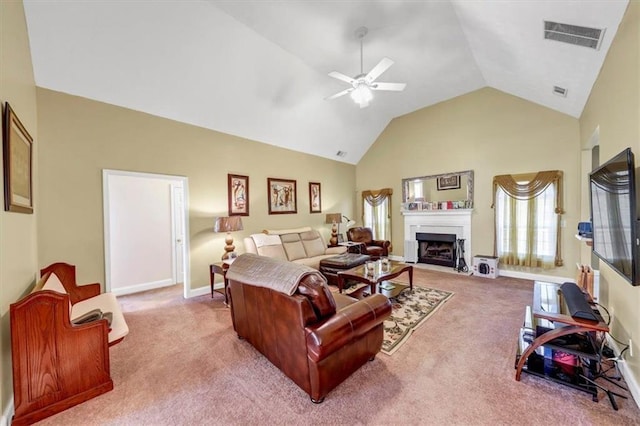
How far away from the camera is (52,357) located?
1.79 m

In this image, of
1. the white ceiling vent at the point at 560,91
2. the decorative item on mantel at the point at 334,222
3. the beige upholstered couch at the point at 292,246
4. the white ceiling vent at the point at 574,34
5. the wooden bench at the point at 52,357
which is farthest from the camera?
the decorative item on mantel at the point at 334,222

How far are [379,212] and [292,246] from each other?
3.15 meters

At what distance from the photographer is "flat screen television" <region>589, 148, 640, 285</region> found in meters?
1.65

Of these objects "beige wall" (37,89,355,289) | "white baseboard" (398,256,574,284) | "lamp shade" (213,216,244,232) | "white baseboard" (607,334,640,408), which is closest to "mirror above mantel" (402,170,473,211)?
"white baseboard" (398,256,574,284)

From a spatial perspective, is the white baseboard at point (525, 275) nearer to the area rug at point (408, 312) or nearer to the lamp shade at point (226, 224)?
the area rug at point (408, 312)

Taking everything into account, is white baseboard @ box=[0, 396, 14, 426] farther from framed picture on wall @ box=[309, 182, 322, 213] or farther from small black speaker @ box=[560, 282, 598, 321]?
framed picture on wall @ box=[309, 182, 322, 213]

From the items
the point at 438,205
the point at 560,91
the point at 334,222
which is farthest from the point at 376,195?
the point at 560,91

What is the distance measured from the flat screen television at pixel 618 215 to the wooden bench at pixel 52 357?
383 cm

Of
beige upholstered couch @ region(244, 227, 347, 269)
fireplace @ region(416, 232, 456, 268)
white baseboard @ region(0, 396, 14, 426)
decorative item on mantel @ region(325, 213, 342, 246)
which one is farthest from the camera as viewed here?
decorative item on mantel @ region(325, 213, 342, 246)

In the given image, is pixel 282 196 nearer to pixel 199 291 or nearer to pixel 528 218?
pixel 199 291

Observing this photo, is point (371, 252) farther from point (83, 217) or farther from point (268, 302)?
point (83, 217)

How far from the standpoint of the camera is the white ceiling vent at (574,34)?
7.67ft

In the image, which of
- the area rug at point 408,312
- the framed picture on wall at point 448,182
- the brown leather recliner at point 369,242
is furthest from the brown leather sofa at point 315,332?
the framed picture on wall at point 448,182

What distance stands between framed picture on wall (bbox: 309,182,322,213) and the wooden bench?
4.80 meters
